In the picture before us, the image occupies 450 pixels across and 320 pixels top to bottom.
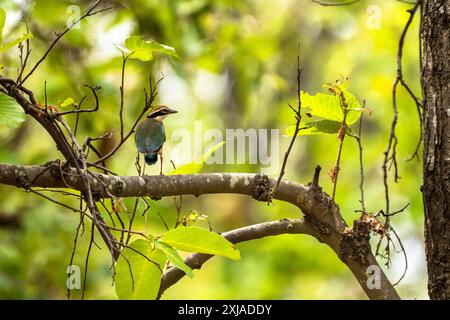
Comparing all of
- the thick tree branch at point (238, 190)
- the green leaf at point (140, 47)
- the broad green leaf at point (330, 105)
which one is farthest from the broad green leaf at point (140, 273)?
the broad green leaf at point (330, 105)

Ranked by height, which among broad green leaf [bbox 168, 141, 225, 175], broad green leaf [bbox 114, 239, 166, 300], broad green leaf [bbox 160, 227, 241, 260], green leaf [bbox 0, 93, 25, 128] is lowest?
broad green leaf [bbox 114, 239, 166, 300]

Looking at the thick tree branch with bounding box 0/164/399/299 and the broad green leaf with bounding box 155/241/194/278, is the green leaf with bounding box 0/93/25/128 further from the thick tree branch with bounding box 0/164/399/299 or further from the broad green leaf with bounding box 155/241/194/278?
the broad green leaf with bounding box 155/241/194/278

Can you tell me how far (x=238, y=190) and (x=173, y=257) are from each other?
1.53 ft

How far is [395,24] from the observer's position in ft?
21.4

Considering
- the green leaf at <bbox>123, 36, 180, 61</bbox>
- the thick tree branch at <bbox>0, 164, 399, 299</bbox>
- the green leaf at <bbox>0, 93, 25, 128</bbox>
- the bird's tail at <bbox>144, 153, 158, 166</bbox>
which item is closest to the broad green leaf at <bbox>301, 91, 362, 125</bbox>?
the thick tree branch at <bbox>0, 164, 399, 299</bbox>

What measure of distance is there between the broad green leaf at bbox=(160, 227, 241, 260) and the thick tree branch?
254 mm

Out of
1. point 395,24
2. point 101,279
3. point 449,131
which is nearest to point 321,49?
point 395,24

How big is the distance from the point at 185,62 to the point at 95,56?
1.53 metres

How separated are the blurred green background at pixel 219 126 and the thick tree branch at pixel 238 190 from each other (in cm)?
106

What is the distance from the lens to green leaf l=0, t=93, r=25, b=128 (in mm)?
2164

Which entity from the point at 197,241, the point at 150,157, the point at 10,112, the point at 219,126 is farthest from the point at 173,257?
the point at 219,126

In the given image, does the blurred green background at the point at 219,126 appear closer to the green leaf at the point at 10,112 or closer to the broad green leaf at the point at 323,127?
the broad green leaf at the point at 323,127

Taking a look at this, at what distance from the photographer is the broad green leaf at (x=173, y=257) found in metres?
2.07

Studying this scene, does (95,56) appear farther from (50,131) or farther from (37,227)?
(50,131)
